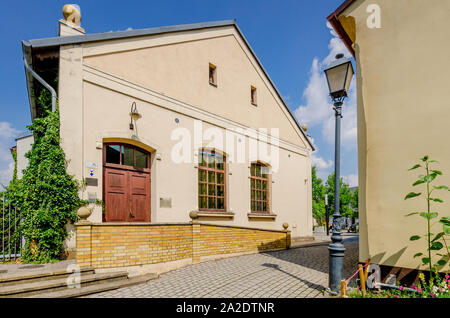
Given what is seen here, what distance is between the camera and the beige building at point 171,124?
7375 millimetres

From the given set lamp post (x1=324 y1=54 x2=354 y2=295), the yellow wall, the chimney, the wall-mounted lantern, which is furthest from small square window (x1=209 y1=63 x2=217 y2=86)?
lamp post (x1=324 y1=54 x2=354 y2=295)

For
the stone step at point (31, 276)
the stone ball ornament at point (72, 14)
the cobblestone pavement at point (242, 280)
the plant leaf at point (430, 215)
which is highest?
the stone ball ornament at point (72, 14)

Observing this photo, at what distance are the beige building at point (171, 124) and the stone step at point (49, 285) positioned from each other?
1.94 meters

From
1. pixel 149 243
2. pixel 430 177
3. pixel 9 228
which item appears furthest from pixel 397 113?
pixel 9 228

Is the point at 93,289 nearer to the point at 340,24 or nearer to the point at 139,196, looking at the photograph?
the point at 139,196

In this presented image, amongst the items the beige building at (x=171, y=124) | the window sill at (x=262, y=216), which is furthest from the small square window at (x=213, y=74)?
the window sill at (x=262, y=216)

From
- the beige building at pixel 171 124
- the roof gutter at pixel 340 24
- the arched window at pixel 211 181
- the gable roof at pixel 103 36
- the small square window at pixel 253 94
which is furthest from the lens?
the small square window at pixel 253 94

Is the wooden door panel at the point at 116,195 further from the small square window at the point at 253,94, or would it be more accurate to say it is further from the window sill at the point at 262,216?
the small square window at the point at 253,94

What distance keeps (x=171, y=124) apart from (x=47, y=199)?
4.09 metres

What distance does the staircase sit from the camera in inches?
187
